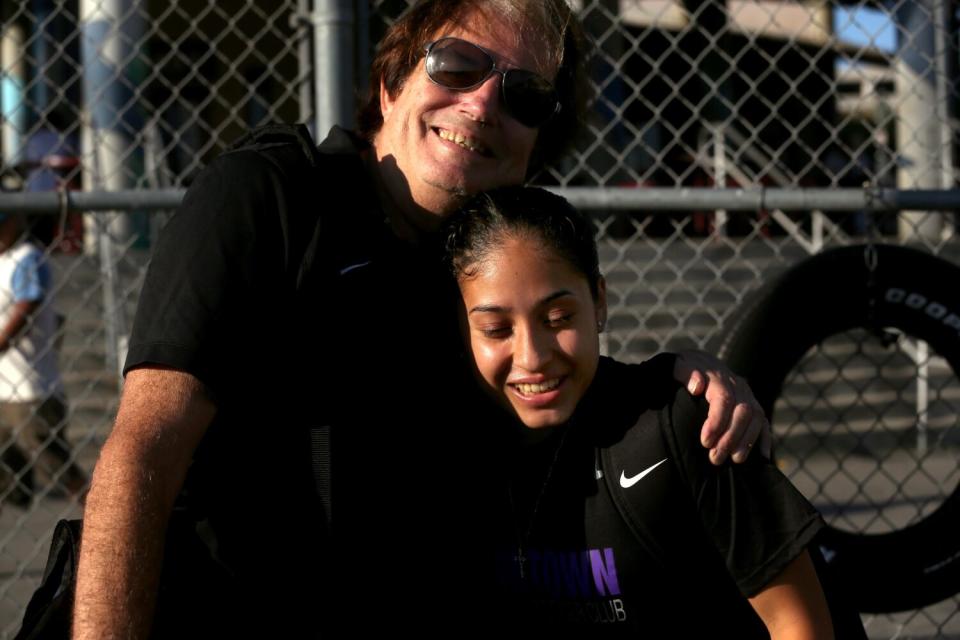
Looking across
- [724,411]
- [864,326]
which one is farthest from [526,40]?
[864,326]

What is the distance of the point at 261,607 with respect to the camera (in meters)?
1.83

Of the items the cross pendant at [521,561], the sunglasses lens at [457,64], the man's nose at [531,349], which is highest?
the sunglasses lens at [457,64]

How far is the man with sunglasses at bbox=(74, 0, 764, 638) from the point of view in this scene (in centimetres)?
169

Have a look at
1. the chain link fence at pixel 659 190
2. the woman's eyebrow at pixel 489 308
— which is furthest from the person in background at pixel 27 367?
the woman's eyebrow at pixel 489 308

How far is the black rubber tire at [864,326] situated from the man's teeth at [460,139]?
124cm

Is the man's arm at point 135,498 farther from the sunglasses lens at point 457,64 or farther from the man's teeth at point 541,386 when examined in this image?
the sunglasses lens at point 457,64

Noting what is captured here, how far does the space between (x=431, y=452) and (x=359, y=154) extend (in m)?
0.63

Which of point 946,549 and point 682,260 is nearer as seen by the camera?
point 946,549

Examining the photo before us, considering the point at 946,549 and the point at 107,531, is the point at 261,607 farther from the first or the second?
the point at 946,549

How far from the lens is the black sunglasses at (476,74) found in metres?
2.11

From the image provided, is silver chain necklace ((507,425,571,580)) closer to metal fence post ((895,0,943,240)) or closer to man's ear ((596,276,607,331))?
man's ear ((596,276,607,331))

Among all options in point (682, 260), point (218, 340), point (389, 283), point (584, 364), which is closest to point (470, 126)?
point (389, 283)

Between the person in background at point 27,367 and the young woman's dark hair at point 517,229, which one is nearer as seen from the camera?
the young woman's dark hair at point 517,229

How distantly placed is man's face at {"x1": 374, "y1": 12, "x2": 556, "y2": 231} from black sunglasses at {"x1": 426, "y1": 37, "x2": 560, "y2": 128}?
0.05ft
